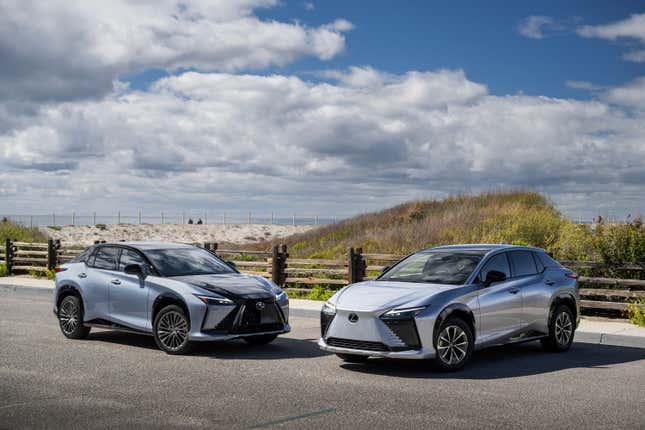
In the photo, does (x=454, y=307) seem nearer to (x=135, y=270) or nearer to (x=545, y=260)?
(x=545, y=260)

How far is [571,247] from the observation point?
18594 millimetres

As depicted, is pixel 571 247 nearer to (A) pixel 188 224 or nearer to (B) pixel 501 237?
(B) pixel 501 237

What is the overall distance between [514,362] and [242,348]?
4.09 m

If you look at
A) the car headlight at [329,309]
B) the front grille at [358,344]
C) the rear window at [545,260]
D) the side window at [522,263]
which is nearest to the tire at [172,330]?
the car headlight at [329,309]

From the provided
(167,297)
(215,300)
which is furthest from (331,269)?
(215,300)

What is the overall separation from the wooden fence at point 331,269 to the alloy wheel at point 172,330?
27.6ft

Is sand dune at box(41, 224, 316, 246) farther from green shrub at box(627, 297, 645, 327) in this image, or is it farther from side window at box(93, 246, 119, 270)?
side window at box(93, 246, 119, 270)

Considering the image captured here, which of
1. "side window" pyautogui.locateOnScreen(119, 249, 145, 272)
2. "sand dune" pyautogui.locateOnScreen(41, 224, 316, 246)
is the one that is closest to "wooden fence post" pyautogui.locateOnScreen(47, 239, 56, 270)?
"side window" pyautogui.locateOnScreen(119, 249, 145, 272)

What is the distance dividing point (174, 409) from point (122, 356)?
3.59 metres

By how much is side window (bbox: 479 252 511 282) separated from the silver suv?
16mm

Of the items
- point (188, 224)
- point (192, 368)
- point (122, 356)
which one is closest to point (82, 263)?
point (122, 356)

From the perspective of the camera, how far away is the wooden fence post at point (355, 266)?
19.1 meters

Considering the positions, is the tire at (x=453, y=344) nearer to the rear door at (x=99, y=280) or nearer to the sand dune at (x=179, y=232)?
the rear door at (x=99, y=280)

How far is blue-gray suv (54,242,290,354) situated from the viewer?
10.6 meters
